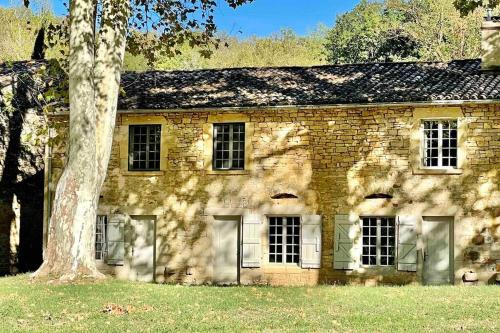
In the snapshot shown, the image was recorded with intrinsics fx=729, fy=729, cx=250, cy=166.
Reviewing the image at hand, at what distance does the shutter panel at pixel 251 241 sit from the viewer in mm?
19812

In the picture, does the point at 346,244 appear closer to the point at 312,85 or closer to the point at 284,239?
the point at 284,239

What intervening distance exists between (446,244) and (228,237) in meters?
5.87

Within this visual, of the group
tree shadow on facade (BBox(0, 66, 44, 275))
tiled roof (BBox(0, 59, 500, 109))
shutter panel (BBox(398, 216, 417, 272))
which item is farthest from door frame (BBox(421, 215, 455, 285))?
tree shadow on facade (BBox(0, 66, 44, 275))

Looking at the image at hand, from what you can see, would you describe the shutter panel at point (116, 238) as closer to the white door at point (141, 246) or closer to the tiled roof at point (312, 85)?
the white door at point (141, 246)

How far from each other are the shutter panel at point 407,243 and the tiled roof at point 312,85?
3188 millimetres

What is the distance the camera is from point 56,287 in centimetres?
1363

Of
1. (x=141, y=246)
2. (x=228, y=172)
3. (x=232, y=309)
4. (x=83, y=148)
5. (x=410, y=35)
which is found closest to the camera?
(x=232, y=309)

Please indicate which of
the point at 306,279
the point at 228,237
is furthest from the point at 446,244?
the point at 228,237

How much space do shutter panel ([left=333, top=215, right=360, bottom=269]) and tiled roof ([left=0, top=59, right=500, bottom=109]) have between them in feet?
10.5

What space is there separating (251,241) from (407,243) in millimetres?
4158

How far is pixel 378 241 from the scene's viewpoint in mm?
19250

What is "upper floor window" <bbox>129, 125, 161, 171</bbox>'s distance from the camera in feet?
68.8

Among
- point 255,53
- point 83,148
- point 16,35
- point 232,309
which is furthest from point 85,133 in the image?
point 255,53

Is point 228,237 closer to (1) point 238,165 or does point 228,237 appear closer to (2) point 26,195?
(1) point 238,165
